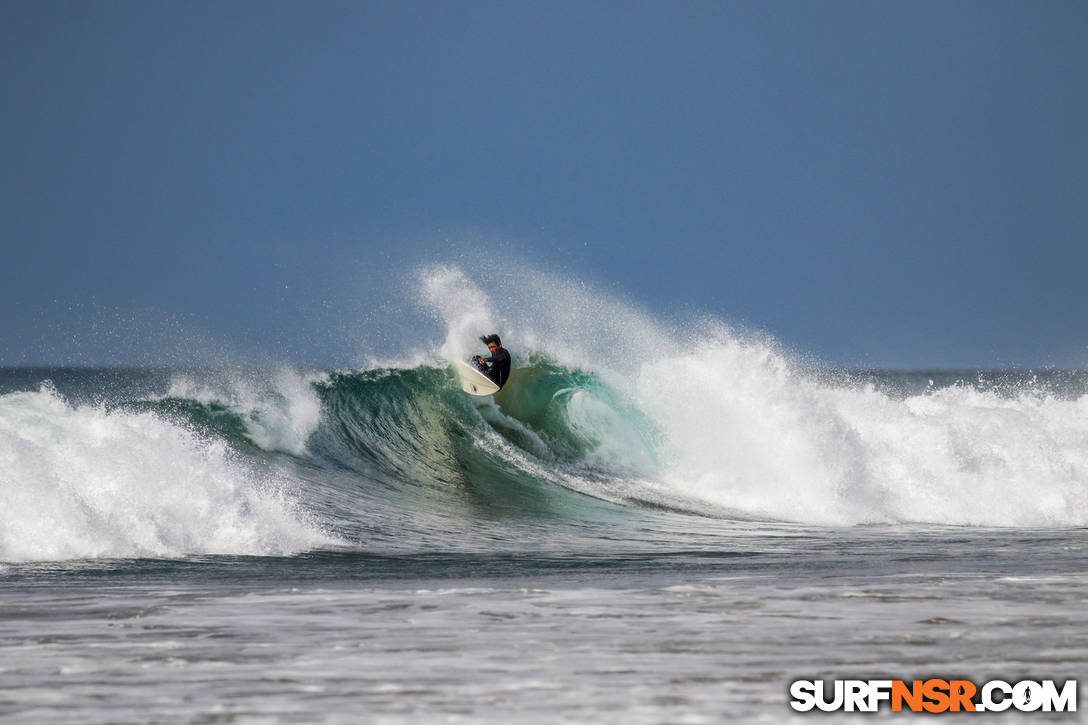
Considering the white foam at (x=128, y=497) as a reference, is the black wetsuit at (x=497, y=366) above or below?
above

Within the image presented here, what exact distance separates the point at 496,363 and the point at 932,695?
1331cm

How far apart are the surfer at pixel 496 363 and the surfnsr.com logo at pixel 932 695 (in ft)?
42.2

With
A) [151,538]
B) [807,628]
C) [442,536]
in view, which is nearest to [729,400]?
[442,536]

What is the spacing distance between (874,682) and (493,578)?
3649 millimetres

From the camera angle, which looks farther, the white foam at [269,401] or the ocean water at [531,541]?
the white foam at [269,401]

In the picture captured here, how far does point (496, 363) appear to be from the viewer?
57.9ft

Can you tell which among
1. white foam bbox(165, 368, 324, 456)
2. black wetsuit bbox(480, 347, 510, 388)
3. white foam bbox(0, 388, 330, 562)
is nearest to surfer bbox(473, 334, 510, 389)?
black wetsuit bbox(480, 347, 510, 388)

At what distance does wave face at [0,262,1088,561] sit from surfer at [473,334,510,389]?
1.56 feet

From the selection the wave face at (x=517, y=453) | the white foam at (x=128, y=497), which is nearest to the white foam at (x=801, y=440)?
the wave face at (x=517, y=453)

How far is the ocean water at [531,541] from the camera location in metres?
5.00

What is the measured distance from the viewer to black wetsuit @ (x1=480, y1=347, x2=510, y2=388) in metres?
17.6

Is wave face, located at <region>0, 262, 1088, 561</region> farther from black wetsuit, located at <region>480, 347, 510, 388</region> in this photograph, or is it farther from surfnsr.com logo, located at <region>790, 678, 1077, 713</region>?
surfnsr.com logo, located at <region>790, 678, 1077, 713</region>

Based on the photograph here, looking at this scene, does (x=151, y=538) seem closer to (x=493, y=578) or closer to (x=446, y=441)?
(x=493, y=578)

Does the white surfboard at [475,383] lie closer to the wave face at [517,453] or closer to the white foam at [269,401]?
the wave face at [517,453]
